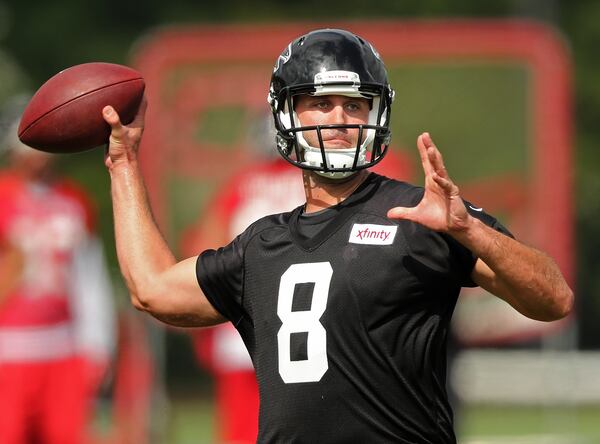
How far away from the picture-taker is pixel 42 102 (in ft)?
14.5

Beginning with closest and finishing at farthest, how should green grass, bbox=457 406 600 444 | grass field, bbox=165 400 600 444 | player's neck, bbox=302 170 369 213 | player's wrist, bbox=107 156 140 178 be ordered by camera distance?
player's neck, bbox=302 170 369 213
player's wrist, bbox=107 156 140 178
grass field, bbox=165 400 600 444
green grass, bbox=457 406 600 444

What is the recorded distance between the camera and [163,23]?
70.8 feet

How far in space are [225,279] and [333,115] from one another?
1.80 ft

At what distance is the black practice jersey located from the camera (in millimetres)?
3695

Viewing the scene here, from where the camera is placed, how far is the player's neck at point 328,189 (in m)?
3.96

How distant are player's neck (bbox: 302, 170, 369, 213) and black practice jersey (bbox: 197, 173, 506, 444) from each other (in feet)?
0.38

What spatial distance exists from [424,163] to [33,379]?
446 centimetres

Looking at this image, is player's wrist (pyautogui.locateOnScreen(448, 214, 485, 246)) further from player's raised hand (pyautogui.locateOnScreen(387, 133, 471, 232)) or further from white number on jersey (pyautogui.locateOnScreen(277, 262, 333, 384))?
white number on jersey (pyautogui.locateOnScreen(277, 262, 333, 384))

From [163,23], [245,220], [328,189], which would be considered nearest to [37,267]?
[245,220]

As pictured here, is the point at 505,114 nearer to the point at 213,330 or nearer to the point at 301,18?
the point at 213,330

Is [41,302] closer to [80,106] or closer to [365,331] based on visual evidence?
[80,106]

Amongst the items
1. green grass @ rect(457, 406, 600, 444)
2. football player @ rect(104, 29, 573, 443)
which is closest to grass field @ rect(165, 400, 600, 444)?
green grass @ rect(457, 406, 600, 444)

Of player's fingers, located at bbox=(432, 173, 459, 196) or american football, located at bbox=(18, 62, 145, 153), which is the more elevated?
player's fingers, located at bbox=(432, 173, 459, 196)

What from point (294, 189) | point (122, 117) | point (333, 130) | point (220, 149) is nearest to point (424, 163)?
point (333, 130)
